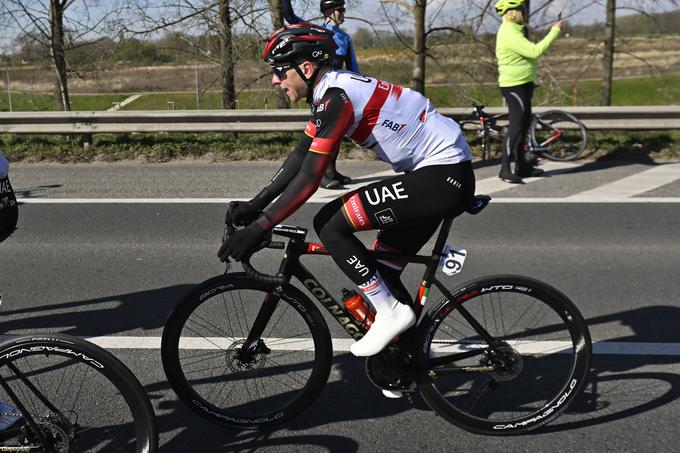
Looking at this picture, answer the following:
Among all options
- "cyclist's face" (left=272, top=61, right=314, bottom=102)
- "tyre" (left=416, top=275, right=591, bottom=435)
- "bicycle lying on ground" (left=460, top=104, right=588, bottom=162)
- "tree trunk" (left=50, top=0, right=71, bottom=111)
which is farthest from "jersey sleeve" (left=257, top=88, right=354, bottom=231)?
"tree trunk" (left=50, top=0, right=71, bottom=111)

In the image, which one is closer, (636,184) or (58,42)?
(636,184)

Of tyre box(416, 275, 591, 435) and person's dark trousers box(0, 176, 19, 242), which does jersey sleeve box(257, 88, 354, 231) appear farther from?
person's dark trousers box(0, 176, 19, 242)

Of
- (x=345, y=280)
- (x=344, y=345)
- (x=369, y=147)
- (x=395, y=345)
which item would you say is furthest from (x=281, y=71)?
(x=345, y=280)

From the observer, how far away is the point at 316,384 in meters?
3.82

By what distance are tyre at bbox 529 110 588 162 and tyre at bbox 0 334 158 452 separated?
8.19 metres

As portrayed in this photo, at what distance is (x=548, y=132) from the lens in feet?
36.0

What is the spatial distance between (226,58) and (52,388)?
11.0 m

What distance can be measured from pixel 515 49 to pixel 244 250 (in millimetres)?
6529

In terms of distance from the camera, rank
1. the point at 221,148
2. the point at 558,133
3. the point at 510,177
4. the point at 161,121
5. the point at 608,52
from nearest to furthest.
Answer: the point at 510,177 < the point at 558,133 < the point at 221,148 < the point at 161,121 < the point at 608,52

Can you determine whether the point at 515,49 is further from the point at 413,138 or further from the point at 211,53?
the point at 211,53

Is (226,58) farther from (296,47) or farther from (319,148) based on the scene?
(319,148)

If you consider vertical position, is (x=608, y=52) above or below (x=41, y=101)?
above

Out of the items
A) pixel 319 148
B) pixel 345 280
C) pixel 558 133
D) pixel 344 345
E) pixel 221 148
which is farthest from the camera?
pixel 221 148

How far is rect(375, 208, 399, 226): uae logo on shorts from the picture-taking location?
347cm
